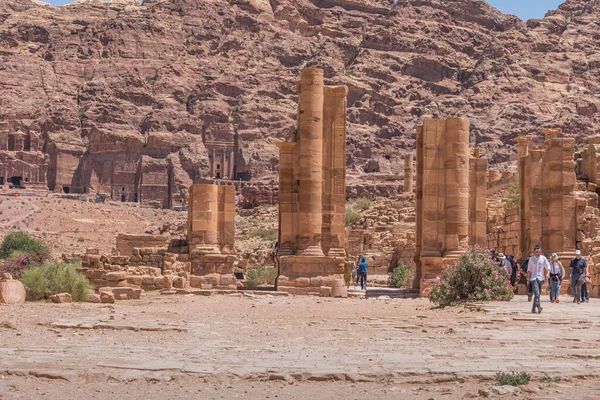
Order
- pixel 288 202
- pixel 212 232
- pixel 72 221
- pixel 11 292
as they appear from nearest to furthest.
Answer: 1. pixel 11 292
2. pixel 288 202
3. pixel 212 232
4. pixel 72 221

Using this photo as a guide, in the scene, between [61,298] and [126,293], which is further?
[126,293]

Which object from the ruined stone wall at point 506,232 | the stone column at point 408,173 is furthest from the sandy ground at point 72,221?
the ruined stone wall at point 506,232

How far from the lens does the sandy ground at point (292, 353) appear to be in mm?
8977

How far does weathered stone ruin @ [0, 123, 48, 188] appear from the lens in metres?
105

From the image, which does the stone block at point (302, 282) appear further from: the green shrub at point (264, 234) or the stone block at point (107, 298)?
the green shrub at point (264, 234)

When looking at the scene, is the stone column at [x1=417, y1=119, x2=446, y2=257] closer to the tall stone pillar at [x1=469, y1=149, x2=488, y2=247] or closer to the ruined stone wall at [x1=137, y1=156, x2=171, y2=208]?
the tall stone pillar at [x1=469, y1=149, x2=488, y2=247]

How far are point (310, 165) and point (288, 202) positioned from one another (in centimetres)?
119

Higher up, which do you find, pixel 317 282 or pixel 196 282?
pixel 317 282

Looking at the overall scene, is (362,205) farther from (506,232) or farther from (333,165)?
(333,165)

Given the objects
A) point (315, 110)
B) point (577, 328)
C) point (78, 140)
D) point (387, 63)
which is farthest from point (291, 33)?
point (577, 328)

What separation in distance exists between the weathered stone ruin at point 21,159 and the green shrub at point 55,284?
87788 millimetres

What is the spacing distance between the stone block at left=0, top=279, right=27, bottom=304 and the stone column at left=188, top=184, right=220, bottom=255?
951 centimetres

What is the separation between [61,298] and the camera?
17.7 m

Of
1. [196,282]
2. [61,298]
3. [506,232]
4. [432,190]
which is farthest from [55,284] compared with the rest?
[506,232]
